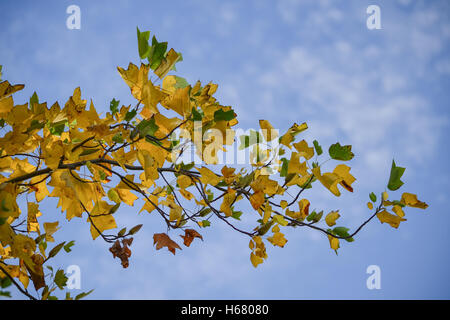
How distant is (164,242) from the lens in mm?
993

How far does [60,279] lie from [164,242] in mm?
356

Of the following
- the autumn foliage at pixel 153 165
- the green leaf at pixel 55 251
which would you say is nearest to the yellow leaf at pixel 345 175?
the autumn foliage at pixel 153 165

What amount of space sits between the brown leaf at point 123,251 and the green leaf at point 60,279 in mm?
201

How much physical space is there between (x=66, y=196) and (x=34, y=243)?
146 millimetres

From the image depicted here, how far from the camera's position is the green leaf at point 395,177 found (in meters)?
0.95

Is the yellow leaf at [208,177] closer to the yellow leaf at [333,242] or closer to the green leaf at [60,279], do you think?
the yellow leaf at [333,242]

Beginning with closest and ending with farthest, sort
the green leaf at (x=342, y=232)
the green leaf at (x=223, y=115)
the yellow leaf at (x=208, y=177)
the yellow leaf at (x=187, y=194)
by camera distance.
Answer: the green leaf at (x=223, y=115) < the yellow leaf at (x=208, y=177) < the green leaf at (x=342, y=232) < the yellow leaf at (x=187, y=194)

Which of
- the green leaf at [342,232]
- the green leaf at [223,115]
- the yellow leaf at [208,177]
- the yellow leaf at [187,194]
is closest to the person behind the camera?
the green leaf at [223,115]

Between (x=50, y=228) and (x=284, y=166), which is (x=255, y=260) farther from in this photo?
(x=50, y=228)

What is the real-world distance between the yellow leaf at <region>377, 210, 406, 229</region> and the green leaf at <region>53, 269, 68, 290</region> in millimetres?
935

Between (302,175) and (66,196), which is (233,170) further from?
(66,196)

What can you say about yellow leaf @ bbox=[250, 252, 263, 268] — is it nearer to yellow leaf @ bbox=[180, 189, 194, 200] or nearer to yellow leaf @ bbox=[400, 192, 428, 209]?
yellow leaf @ bbox=[180, 189, 194, 200]

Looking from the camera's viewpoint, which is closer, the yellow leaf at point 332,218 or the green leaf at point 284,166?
the green leaf at point 284,166

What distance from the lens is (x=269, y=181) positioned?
0.95 m
